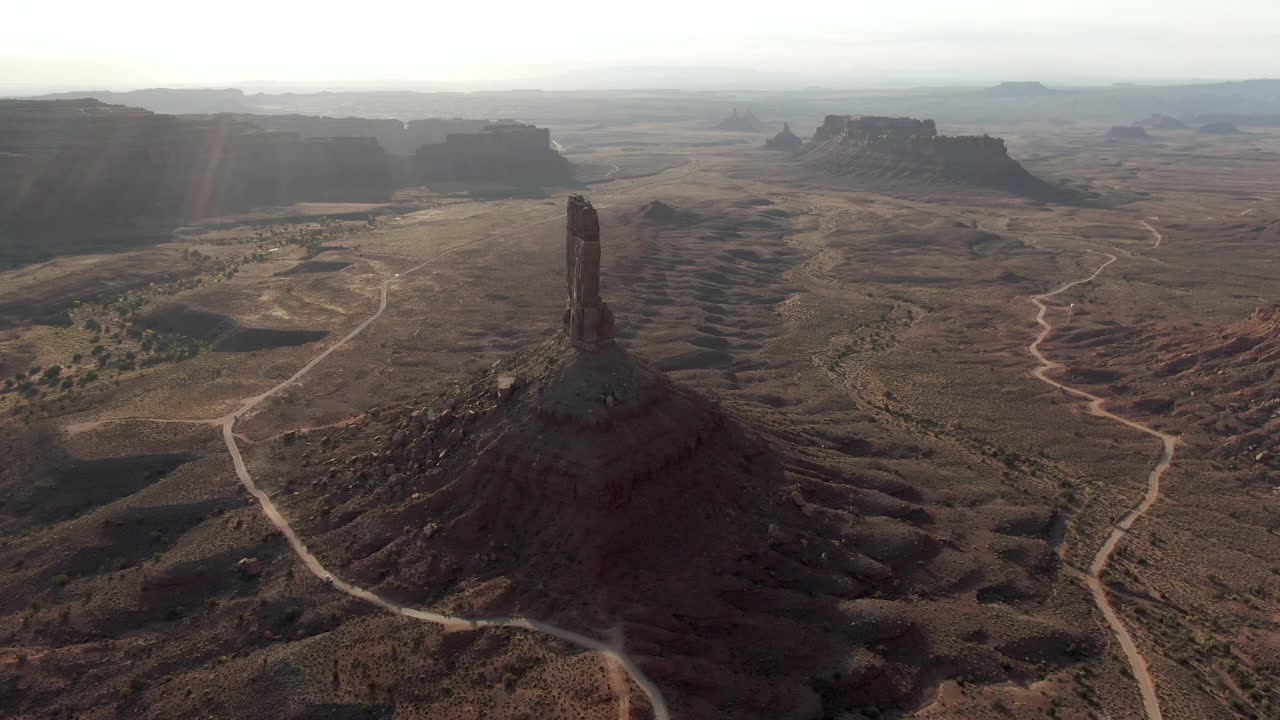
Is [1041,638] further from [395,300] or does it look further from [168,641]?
[395,300]

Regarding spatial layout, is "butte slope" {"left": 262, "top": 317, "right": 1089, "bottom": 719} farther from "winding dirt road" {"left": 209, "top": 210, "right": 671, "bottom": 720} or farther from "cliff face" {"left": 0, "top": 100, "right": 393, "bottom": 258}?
"cliff face" {"left": 0, "top": 100, "right": 393, "bottom": 258}

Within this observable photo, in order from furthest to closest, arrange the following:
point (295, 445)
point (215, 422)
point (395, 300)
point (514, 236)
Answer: point (514, 236) < point (395, 300) < point (215, 422) < point (295, 445)

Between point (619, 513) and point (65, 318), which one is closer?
point (619, 513)

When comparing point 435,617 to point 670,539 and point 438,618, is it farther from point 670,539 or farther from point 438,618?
point 670,539

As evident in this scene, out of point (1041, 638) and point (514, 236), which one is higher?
point (514, 236)

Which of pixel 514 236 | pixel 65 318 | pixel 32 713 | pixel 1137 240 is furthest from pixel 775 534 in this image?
pixel 1137 240

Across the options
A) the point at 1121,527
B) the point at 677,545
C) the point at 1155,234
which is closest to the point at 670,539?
the point at 677,545
